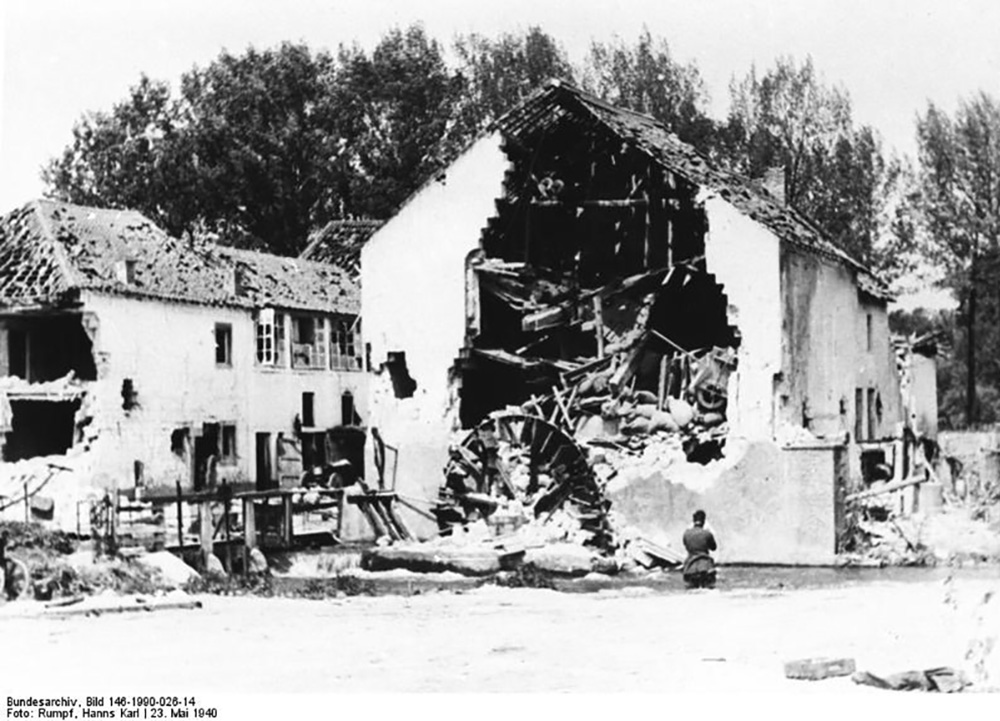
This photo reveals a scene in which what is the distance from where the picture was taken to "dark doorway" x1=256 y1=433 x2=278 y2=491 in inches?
1837

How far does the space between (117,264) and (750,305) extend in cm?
1723

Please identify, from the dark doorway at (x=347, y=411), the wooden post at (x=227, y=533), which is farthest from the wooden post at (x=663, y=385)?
the dark doorway at (x=347, y=411)

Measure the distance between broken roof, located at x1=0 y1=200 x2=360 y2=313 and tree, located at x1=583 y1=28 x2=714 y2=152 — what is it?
539 inches

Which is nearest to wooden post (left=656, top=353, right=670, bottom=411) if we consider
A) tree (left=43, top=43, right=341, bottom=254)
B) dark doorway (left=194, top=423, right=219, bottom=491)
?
tree (left=43, top=43, right=341, bottom=254)

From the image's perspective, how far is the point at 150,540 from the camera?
32.8 metres

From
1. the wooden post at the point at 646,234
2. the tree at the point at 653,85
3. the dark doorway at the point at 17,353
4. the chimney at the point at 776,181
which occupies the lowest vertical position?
the dark doorway at the point at 17,353

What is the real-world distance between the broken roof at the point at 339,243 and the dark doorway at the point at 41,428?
10581mm

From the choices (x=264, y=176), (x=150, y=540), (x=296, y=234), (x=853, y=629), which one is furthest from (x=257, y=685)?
(x=296, y=234)

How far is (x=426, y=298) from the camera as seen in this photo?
112 feet

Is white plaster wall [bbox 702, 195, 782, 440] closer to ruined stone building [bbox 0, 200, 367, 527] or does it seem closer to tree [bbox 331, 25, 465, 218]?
tree [bbox 331, 25, 465, 218]

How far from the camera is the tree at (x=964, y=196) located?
94.2ft

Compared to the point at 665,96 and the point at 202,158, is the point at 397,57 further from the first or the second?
the point at 202,158

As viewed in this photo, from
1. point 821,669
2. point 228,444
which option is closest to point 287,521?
point 228,444

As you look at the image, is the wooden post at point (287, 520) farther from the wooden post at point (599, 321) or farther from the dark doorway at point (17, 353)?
the dark doorway at point (17, 353)
